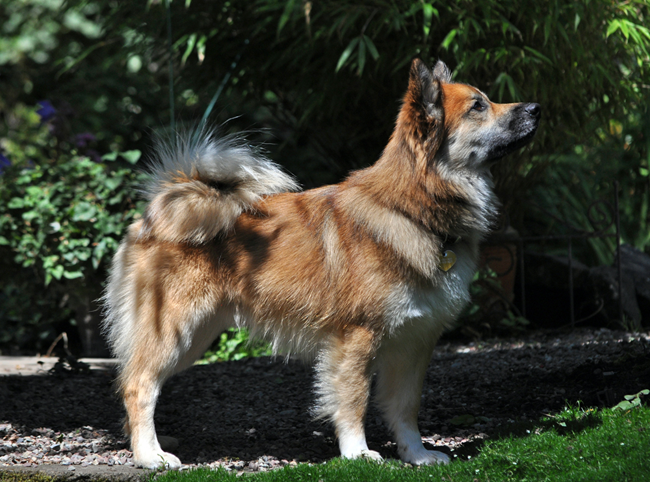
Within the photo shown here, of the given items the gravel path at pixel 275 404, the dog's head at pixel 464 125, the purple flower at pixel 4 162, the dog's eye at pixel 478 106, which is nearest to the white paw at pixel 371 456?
the gravel path at pixel 275 404

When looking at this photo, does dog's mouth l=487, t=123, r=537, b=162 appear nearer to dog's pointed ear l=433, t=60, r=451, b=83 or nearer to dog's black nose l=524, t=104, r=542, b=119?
dog's black nose l=524, t=104, r=542, b=119

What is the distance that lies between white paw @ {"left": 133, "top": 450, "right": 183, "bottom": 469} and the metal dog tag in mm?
1560

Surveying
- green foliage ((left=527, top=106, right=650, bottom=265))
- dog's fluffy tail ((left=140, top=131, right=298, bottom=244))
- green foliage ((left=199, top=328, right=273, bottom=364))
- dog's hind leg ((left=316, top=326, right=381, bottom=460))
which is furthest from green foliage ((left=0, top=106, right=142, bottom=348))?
green foliage ((left=527, top=106, right=650, bottom=265))

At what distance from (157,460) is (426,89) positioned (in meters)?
2.14

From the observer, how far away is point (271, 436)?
3.51 m

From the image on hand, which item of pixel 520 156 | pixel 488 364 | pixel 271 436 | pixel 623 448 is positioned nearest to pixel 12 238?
pixel 271 436

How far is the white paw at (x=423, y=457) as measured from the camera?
3008 millimetres

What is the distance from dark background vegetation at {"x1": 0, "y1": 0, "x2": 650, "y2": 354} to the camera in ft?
15.6

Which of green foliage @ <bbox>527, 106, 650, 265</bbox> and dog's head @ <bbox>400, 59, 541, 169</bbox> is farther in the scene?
green foliage @ <bbox>527, 106, 650, 265</bbox>

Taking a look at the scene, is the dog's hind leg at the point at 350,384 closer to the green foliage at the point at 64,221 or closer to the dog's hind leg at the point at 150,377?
the dog's hind leg at the point at 150,377

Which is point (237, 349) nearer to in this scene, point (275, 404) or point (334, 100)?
point (275, 404)

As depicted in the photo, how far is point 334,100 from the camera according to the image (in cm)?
553

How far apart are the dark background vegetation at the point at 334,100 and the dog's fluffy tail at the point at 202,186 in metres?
0.91

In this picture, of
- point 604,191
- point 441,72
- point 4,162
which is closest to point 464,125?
point 441,72
